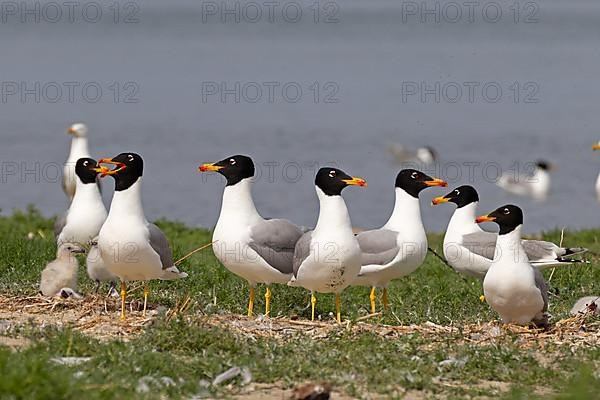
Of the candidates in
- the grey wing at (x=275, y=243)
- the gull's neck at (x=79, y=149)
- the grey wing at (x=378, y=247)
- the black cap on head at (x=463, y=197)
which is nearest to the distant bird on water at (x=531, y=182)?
the gull's neck at (x=79, y=149)

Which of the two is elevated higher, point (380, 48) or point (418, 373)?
point (380, 48)

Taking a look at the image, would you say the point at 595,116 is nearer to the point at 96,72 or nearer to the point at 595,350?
the point at 96,72

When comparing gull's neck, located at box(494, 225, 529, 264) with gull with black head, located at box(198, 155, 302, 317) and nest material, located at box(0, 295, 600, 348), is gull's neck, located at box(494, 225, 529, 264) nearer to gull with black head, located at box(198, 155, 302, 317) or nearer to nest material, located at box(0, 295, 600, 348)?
nest material, located at box(0, 295, 600, 348)

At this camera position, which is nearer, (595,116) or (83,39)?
(595,116)

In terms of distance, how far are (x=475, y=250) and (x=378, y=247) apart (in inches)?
55.5

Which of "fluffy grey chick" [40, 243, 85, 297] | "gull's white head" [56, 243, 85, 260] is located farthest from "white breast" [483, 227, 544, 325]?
"gull's white head" [56, 243, 85, 260]

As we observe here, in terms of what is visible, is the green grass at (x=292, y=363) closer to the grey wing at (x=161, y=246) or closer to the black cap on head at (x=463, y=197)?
the grey wing at (x=161, y=246)

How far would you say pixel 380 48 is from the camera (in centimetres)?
5634

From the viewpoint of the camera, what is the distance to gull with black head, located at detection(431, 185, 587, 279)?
11773mm

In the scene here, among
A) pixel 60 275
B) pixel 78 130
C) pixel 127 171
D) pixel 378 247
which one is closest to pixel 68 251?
pixel 60 275

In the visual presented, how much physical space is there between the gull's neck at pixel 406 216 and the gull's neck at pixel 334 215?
1182 millimetres

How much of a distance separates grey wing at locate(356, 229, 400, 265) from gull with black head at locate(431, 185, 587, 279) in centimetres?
103

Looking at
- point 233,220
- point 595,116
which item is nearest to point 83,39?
point 595,116

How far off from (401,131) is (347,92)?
969cm
